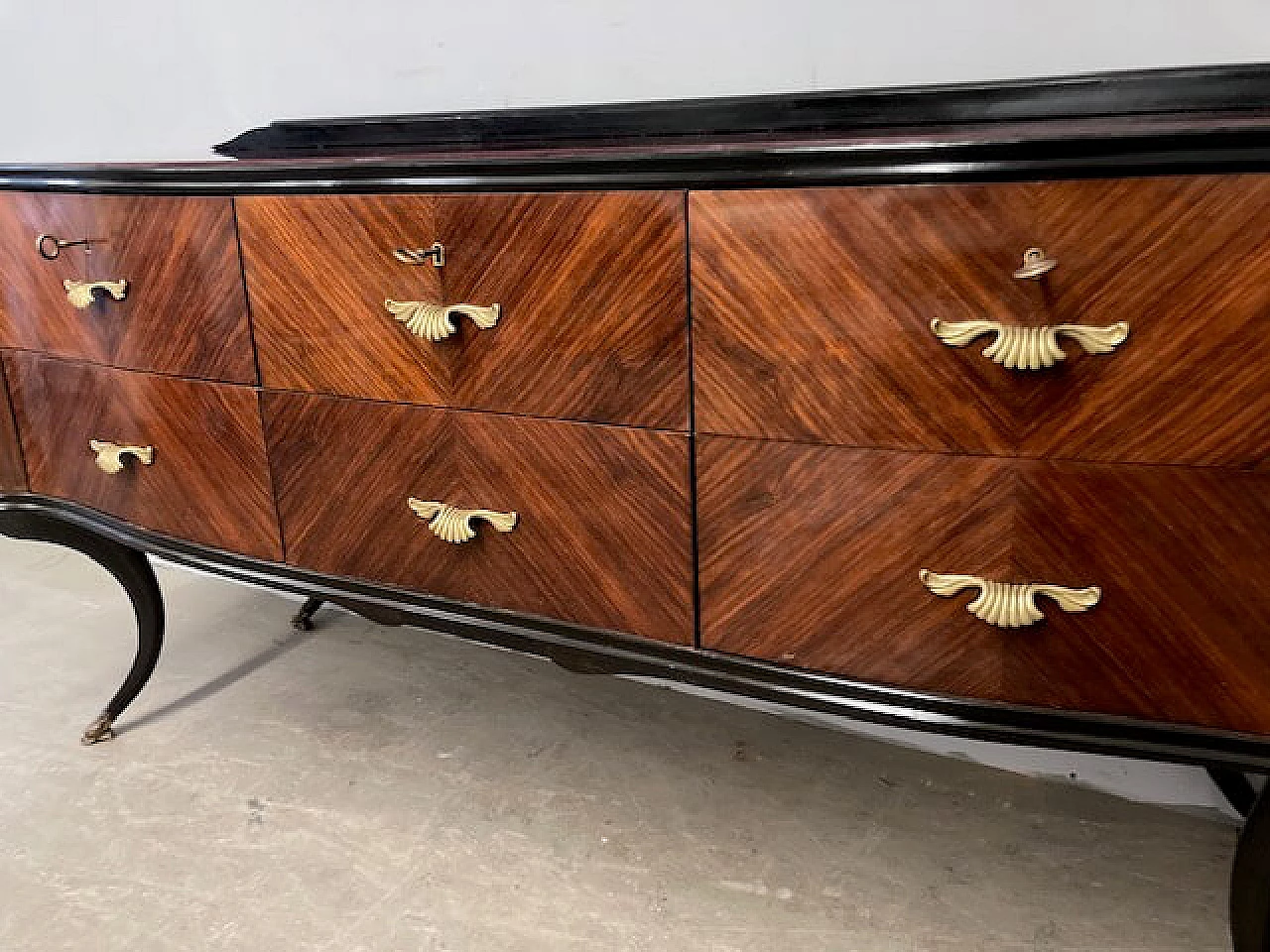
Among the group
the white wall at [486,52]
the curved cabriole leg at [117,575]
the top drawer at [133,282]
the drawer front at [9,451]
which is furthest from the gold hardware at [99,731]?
the white wall at [486,52]

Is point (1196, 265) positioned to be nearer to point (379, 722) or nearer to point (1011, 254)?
point (1011, 254)

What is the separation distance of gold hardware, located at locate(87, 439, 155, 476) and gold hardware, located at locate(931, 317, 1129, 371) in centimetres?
105

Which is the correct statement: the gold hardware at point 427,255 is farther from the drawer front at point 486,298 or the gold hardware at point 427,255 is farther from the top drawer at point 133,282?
the top drawer at point 133,282

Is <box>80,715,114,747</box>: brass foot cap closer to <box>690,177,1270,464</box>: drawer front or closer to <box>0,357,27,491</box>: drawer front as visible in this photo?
<box>0,357,27,491</box>: drawer front

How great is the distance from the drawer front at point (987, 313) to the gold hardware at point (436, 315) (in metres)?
0.24

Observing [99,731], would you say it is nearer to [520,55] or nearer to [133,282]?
[133,282]

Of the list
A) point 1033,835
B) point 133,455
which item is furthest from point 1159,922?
point 133,455

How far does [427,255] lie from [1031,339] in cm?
61

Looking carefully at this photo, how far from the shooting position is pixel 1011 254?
863mm

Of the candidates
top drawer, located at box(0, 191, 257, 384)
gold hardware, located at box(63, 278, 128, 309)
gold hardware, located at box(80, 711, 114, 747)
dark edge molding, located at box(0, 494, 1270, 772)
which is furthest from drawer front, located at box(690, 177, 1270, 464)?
gold hardware, located at box(80, 711, 114, 747)

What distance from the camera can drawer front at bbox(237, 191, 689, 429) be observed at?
3.36 feet

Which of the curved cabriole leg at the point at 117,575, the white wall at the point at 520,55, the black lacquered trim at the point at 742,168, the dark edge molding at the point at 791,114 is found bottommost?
the curved cabriole leg at the point at 117,575

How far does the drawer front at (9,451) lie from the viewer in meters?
1.54

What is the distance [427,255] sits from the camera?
1129 mm
